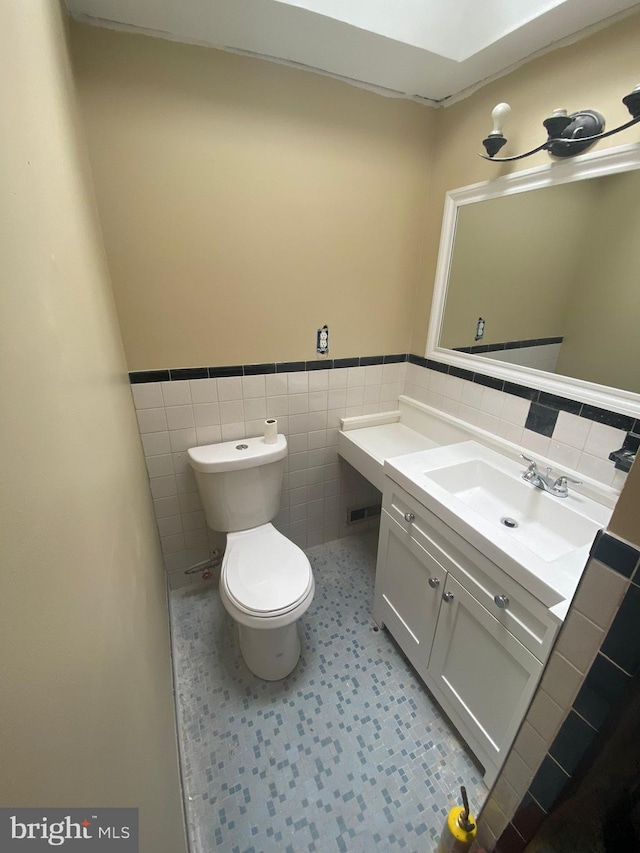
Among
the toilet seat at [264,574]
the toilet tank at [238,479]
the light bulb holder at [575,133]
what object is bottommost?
the toilet seat at [264,574]

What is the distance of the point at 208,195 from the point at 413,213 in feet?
3.15

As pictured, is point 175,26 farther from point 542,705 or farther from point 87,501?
point 542,705

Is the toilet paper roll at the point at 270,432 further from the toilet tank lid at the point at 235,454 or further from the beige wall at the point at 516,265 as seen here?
the beige wall at the point at 516,265

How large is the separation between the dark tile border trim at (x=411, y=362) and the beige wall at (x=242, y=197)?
1.6 inches

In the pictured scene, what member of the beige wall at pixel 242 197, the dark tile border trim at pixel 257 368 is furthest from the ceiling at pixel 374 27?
the dark tile border trim at pixel 257 368

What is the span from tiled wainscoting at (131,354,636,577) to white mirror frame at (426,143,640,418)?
1.5 inches

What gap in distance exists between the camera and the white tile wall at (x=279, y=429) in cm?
153

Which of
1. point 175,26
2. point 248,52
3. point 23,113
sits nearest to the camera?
point 23,113

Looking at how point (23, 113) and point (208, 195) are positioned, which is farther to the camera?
point (208, 195)

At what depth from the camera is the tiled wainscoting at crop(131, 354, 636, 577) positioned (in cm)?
128

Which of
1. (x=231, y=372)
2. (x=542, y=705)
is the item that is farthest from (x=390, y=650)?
(x=231, y=372)

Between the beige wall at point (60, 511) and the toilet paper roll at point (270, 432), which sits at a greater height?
the beige wall at point (60, 511)

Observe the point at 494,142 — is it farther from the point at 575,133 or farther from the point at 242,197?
the point at 242,197

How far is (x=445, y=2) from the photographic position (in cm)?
111
